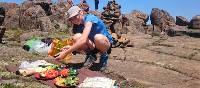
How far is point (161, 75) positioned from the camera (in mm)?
13180

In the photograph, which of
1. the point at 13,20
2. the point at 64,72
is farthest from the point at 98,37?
the point at 13,20

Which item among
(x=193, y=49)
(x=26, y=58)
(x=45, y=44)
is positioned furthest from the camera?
(x=193, y=49)

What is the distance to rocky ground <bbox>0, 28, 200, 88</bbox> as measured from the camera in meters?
11.5

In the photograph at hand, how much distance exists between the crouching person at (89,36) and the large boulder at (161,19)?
58.9m

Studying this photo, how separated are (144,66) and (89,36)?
3360 mm

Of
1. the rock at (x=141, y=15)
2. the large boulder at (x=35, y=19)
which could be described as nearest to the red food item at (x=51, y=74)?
the large boulder at (x=35, y=19)

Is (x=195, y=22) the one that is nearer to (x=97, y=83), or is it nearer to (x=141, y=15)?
(x=97, y=83)

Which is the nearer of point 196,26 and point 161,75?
point 161,75

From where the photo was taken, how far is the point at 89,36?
39.4 feet

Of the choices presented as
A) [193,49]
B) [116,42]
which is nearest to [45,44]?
[116,42]

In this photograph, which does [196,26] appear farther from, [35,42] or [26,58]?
[26,58]

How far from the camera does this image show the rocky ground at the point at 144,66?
37.8 feet

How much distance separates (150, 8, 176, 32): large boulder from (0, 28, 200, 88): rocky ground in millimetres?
51468

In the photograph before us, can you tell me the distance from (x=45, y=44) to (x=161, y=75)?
17.6 ft
